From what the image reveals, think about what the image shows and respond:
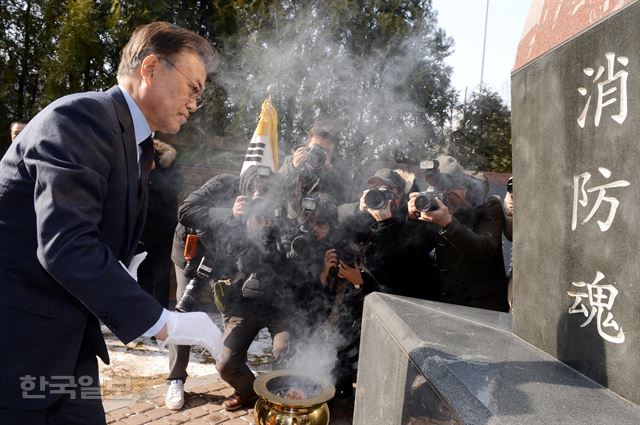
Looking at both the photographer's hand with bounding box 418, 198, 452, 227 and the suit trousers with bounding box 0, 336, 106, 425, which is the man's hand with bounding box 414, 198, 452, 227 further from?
the suit trousers with bounding box 0, 336, 106, 425

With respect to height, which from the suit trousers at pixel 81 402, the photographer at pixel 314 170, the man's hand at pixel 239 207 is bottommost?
the suit trousers at pixel 81 402

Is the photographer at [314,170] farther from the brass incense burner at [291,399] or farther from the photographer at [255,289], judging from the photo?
the brass incense burner at [291,399]

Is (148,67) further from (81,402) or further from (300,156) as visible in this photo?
(300,156)

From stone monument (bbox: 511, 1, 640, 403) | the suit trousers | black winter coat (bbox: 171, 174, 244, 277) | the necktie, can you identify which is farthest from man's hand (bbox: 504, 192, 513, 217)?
the suit trousers

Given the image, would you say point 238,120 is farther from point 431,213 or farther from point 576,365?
point 576,365

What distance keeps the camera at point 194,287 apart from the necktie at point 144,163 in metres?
1.84

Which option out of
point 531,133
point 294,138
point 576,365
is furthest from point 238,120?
point 576,365

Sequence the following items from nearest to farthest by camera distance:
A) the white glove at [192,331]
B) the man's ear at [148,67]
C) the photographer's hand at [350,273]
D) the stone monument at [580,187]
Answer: the white glove at [192,331]
the stone monument at [580,187]
the man's ear at [148,67]
the photographer's hand at [350,273]

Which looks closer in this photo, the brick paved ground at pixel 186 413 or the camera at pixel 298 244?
the brick paved ground at pixel 186 413

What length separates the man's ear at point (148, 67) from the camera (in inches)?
68.7

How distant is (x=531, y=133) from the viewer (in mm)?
2238

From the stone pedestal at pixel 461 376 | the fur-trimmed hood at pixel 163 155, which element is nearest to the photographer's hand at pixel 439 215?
the stone pedestal at pixel 461 376

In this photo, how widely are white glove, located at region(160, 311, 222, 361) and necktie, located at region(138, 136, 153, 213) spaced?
0.49 m

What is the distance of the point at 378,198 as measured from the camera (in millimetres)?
3389
